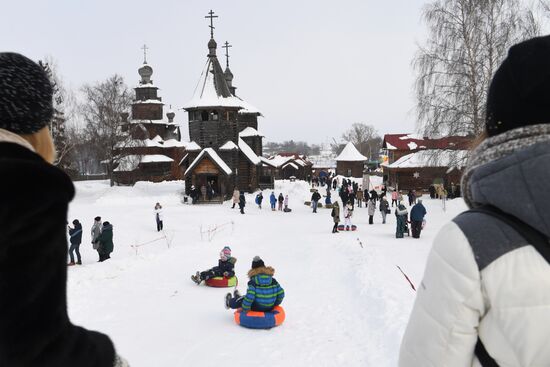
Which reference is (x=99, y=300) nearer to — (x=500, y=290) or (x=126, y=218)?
(x=500, y=290)

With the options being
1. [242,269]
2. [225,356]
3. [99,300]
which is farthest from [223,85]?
[225,356]

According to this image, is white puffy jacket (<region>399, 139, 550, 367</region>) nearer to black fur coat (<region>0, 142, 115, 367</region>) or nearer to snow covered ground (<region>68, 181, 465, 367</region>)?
black fur coat (<region>0, 142, 115, 367</region>)

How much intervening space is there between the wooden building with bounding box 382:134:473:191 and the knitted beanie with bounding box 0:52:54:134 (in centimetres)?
1996

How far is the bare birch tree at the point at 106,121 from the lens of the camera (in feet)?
129

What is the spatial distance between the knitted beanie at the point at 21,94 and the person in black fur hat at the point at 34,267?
0.07m

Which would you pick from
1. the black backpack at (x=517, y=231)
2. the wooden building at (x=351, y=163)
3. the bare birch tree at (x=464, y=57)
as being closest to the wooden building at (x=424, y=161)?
the bare birch tree at (x=464, y=57)

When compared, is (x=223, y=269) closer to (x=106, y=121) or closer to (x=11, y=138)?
(x=11, y=138)

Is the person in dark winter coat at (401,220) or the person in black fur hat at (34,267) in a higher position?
the person in black fur hat at (34,267)

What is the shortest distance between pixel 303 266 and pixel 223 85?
26.9 meters

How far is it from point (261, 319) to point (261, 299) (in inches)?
12.6

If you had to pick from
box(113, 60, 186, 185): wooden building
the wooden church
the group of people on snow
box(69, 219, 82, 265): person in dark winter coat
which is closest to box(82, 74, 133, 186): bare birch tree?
box(113, 60, 186, 185): wooden building

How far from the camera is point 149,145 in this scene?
4725 centimetres

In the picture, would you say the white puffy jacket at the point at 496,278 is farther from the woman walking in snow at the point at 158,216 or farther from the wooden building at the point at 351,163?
the wooden building at the point at 351,163

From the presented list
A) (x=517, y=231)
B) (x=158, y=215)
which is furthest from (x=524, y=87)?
(x=158, y=215)
